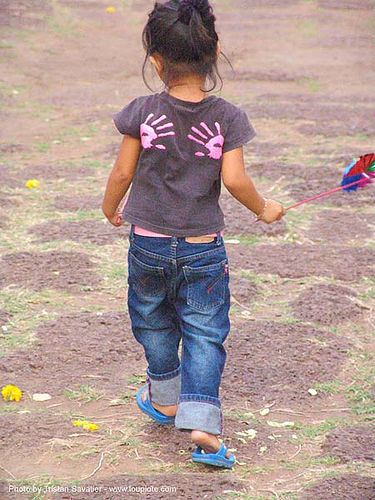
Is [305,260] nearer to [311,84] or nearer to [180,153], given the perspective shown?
[180,153]

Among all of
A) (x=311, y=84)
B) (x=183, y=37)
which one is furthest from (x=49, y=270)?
(x=311, y=84)

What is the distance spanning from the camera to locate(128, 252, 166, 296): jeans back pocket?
2.75 metres

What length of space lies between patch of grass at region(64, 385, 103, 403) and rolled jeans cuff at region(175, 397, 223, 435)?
0.65m

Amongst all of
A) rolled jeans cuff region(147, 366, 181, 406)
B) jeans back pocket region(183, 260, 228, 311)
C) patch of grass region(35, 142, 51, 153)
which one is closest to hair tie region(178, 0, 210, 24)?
jeans back pocket region(183, 260, 228, 311)

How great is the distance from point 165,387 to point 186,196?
28.1 inches

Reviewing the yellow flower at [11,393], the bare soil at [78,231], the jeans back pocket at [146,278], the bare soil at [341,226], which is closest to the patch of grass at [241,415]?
the jeans back pocket at [146,278]

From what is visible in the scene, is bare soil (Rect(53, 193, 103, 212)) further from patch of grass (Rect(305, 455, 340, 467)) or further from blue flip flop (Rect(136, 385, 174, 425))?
patch of grass (Rect(305, 455, 340, 467))

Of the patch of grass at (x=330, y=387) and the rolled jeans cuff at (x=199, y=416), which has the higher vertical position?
the rolled jeans cuff at (x=199, y=416)

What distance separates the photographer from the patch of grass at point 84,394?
333cm

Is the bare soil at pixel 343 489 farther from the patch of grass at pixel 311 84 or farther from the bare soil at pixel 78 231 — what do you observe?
the patch of grass at pixel 311 84

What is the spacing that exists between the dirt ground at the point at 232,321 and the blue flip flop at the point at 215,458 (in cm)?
4

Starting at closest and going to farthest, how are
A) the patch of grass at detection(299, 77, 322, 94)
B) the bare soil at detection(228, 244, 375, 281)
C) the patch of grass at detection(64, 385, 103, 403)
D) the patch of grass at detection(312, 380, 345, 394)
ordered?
the patch of grass at detection(64, 385, 103, 403)
the patch of grass at detection(312, 380, 345, 394)
the bare soil at detection(228, 244, 375, 281)
the patch of grass at detection(299, 77, 322, 94)

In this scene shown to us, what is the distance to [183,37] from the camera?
255 centimetres

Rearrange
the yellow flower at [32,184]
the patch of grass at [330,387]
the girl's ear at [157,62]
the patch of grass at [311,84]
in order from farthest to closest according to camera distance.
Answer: the patch of grass at [311,84]
the yellow flower at [32,184]
the patch of grass at [330,387]
the girl's ear at [157,62]
